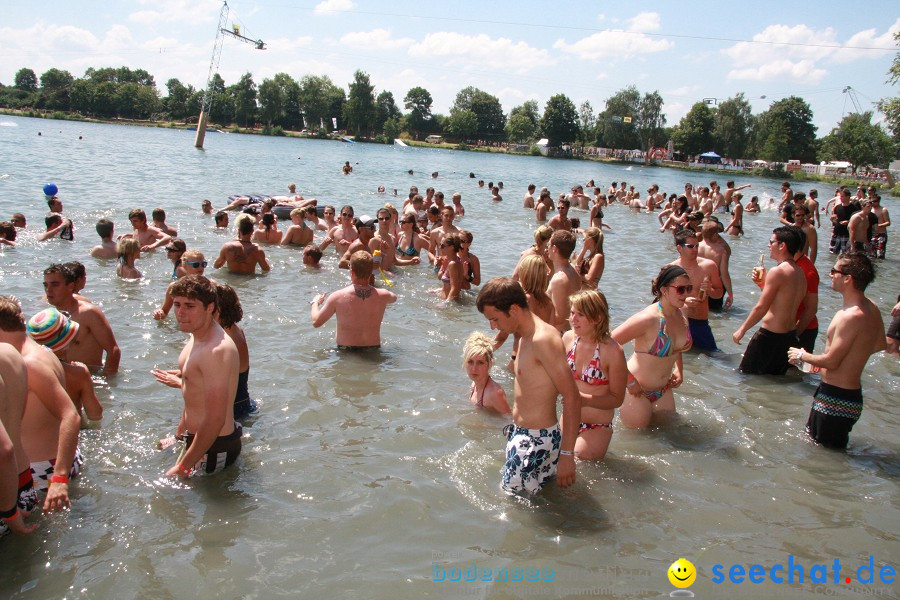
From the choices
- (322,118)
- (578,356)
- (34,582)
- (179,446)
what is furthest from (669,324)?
(322,118)

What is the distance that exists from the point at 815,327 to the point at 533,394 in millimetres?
5209

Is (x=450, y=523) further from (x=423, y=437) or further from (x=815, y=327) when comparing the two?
(x=815, y=327)

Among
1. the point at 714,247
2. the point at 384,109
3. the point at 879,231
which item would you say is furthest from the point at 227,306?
the point at 384,109

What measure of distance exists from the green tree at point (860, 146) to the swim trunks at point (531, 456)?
283 feet

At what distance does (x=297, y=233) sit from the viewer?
1402 cm

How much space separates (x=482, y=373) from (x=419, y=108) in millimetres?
129675

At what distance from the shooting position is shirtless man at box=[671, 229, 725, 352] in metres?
7.52

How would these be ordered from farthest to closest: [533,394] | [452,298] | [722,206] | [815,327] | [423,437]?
[722,206] < [452,298] < [815,327] < [423,437] < [533,394]

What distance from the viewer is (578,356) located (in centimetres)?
436

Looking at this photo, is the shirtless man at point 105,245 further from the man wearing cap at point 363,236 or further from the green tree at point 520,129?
the green tree at point 520,129

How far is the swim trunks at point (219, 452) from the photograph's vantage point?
427 cm

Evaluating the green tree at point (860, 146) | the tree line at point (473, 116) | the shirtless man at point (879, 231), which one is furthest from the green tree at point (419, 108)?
the shirtless man at point (879, 231)

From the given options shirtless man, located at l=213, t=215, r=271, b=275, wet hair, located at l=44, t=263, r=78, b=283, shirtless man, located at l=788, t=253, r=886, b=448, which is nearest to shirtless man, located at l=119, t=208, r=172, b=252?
shirtless man, located at l=213, t=215, r=271, b=275

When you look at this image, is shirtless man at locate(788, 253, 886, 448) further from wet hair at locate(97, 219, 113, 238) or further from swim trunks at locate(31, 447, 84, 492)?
wet hair at locate(97, 219, 113, 238)
